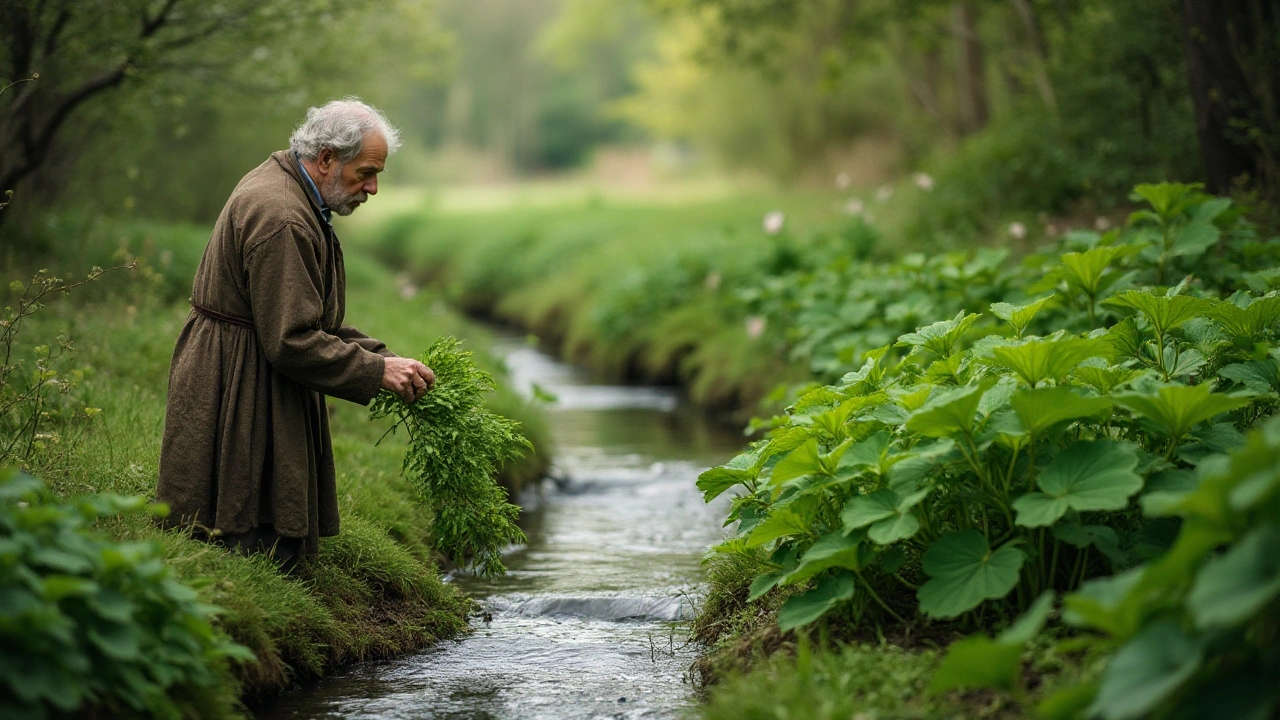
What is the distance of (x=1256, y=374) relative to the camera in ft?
13.1


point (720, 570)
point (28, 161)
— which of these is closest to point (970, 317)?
point (720, 570)

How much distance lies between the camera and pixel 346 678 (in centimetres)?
439

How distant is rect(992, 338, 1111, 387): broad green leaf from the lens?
3645 mm

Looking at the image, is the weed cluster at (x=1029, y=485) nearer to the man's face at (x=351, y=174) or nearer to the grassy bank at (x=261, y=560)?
the grassy bank at (x=261, y=560)

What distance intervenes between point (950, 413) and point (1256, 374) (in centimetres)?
130

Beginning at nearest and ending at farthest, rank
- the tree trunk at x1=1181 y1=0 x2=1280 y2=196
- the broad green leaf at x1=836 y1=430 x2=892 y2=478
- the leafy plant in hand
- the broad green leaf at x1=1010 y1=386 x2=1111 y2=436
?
the broad green leaf at x1=1010 y1=386 x2=1111 y2=436, the broad green leaf at x1=836 y1=430 x2=892 y2=478, the leafy plant in hand, the tree trunk at x1=1181 y1=0 x2=1280 y2=196

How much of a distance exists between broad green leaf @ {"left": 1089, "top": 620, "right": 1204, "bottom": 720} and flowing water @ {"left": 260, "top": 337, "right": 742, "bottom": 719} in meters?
1.76

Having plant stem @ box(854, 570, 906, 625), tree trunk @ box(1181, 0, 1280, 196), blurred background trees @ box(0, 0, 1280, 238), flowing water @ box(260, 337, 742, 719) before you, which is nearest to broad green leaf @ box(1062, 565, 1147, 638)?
plant stem @ box(854, 570, 906, 625)

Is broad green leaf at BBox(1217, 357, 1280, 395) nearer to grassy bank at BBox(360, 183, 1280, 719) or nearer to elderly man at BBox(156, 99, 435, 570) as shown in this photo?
grassy bank at BBox(360, 183, 1280, 719)

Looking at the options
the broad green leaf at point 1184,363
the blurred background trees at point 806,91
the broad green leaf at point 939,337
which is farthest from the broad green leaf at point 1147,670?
the blurred background trees at point 806,91

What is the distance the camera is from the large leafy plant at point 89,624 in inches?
105

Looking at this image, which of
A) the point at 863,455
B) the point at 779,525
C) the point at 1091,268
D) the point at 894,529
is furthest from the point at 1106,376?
the point at 1091,268

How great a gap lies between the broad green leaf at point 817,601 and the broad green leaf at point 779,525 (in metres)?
0.20

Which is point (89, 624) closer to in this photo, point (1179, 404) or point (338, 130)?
point (338, 130)
